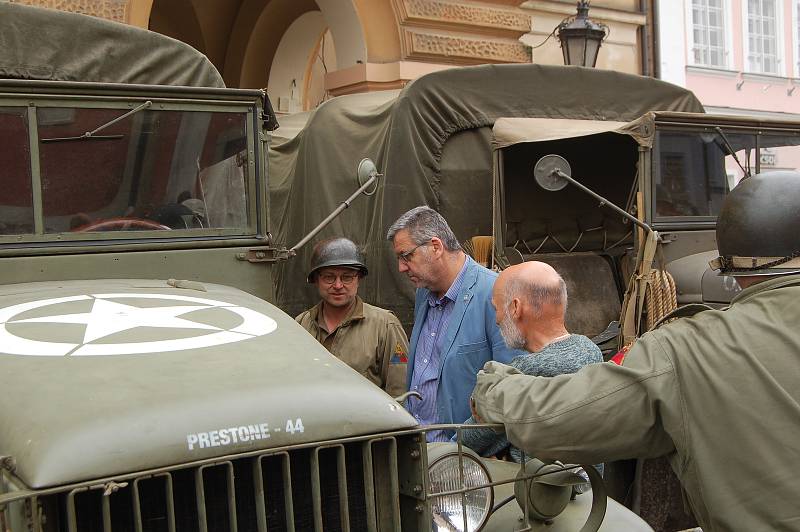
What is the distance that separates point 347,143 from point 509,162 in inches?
47.1

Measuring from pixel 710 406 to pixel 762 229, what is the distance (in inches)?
19.8

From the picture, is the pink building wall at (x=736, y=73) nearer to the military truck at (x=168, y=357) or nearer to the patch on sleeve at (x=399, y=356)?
the patch on sleeve at (x=399, y=356)

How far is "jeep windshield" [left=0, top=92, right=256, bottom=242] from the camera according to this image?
3506mm

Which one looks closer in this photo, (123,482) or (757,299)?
(123,482)

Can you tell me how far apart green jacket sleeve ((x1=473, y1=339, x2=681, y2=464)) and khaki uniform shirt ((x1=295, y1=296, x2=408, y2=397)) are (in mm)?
2131

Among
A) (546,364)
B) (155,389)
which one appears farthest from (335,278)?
(155,389)

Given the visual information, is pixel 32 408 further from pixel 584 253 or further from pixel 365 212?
pixel 584 253

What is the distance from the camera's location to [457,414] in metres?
3.43

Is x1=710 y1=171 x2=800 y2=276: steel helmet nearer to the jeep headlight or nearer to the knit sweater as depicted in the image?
the knit sweater

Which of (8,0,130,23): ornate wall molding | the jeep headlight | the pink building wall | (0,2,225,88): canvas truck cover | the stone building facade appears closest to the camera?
the jeep headlight

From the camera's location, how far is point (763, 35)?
17188 mm

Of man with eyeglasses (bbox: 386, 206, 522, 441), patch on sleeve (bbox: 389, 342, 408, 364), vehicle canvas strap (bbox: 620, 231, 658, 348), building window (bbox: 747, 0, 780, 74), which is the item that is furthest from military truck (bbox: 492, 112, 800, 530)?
building window (bbox: 747, 0, 780, 74)

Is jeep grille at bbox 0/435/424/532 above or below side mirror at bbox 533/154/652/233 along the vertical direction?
below

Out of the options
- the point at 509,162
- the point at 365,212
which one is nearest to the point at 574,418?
the point at 365,212
